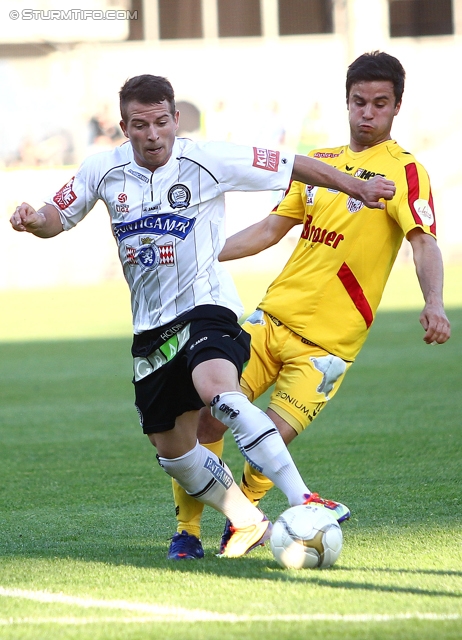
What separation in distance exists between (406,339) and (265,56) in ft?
60.1

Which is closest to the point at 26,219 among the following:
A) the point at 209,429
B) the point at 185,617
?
the point at 209,429

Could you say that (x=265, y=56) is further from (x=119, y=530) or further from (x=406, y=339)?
(x=119, y=530)

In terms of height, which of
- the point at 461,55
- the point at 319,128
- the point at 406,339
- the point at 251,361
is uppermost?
the point at 461,55

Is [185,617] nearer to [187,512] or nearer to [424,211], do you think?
[187,512]

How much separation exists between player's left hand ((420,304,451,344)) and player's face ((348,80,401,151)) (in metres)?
1.14

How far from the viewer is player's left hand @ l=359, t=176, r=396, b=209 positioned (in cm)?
428

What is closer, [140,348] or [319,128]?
[140,348]

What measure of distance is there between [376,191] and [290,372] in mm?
1129

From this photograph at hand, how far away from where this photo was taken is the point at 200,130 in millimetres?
29281

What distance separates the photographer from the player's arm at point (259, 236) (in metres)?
5.38

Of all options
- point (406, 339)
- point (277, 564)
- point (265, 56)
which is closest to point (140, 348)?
point (277, 564)

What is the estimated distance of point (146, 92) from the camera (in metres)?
4.48

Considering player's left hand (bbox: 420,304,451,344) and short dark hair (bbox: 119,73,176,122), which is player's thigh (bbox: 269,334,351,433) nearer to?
player's left hand (bbox: 420,304,451,344)

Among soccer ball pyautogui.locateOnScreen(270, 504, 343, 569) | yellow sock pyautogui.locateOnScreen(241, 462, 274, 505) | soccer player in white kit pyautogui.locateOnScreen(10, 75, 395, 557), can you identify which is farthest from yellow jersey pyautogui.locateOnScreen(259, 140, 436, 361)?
soccer ball pyautogui.locateOnScreen(270, 504, 343, 569)
